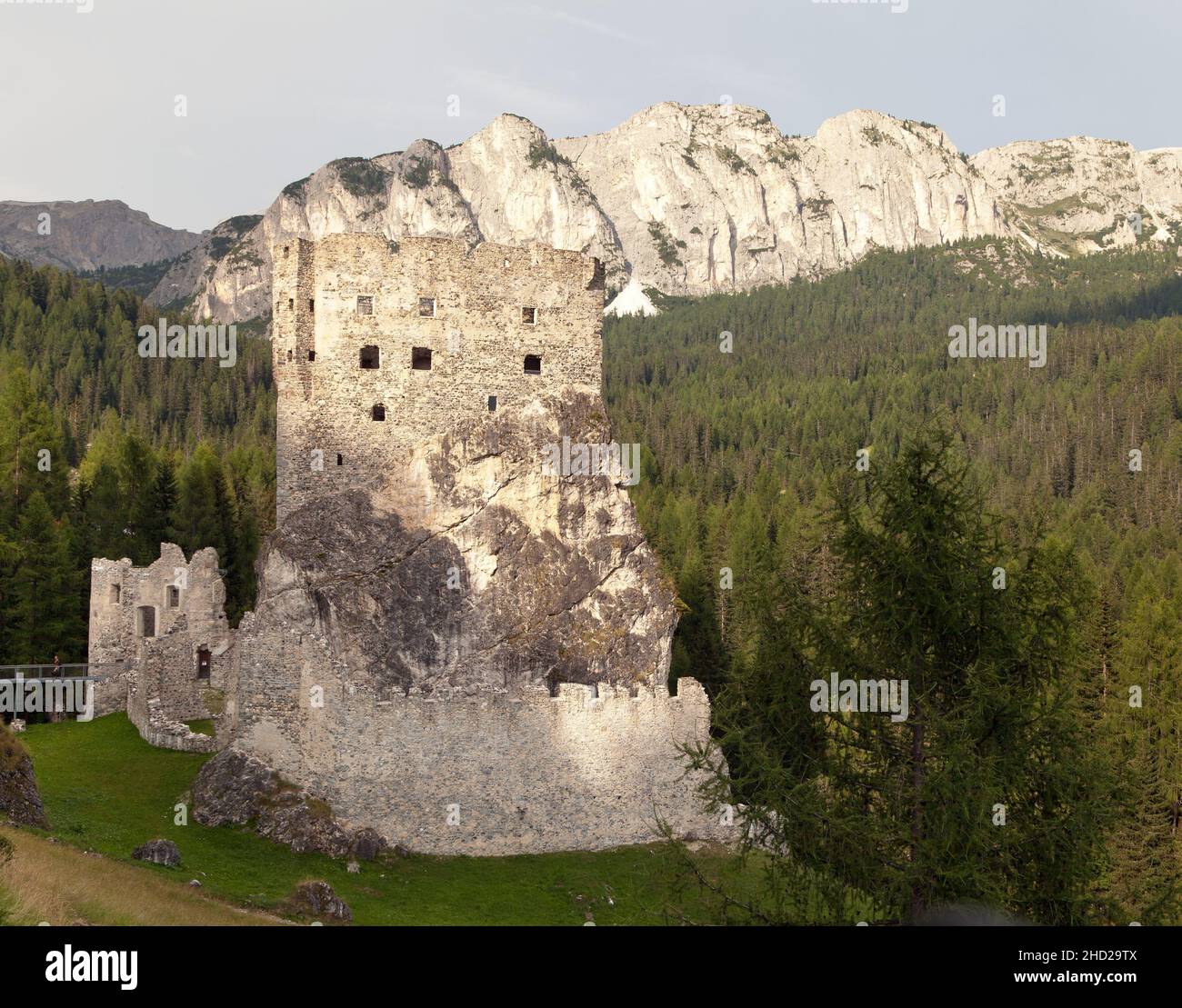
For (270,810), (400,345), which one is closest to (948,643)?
(270,810)

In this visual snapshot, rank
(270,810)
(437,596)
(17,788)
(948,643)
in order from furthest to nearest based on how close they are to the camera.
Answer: (437,596)
(270,810)
(17,788)
(948,643)

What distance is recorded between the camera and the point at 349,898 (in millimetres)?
32438

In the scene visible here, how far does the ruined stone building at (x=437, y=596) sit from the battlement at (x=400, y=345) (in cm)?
7

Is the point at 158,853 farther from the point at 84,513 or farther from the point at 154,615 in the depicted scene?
the point at 84,513

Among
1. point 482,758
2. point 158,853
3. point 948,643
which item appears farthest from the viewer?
point 482,758

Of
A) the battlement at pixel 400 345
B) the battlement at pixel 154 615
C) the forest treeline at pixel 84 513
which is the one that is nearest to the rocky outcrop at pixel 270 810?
the battlement at pixel 400 345

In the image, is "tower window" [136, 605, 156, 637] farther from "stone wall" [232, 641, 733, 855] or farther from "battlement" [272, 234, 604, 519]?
"stone wall" [232, 641, 733, 855]

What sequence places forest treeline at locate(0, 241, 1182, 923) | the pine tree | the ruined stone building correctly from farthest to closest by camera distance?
1. the pine tree
2. the ruined stone building
3. forest treeline at locate(0, 241, 1182, 923)


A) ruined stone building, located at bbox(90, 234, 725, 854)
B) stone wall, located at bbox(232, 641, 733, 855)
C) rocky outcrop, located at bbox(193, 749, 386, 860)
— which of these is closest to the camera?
rocky outcrop, located at bbox(193, 749, 386, 860)

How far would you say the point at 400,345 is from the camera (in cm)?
4428

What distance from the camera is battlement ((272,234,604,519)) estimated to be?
1730 inches

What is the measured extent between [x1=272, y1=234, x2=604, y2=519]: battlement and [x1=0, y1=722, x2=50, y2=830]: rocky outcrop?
1447cm

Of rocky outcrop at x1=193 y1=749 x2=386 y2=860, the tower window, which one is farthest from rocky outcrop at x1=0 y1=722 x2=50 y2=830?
the tower window

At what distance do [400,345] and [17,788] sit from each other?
776 inches
